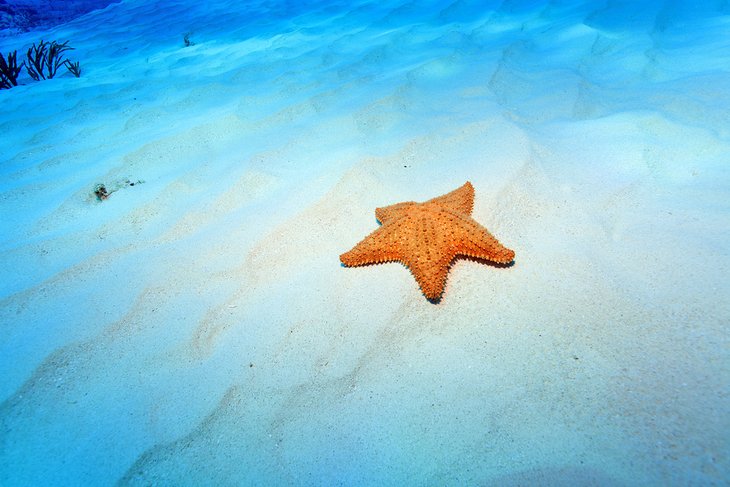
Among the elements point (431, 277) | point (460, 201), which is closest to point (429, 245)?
point (431, 277)

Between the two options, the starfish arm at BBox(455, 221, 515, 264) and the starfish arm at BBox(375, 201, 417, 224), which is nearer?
the starfish arm at BBox(455, 221, 515, 264)

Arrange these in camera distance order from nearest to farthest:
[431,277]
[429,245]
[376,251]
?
[431,277] → [429,245] → [376,251]

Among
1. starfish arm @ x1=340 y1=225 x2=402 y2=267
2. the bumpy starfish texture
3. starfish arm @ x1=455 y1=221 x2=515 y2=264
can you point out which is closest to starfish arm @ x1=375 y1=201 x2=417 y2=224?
the bumpy starfish texture

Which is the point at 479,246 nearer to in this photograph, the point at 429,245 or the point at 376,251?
the point at 429,245

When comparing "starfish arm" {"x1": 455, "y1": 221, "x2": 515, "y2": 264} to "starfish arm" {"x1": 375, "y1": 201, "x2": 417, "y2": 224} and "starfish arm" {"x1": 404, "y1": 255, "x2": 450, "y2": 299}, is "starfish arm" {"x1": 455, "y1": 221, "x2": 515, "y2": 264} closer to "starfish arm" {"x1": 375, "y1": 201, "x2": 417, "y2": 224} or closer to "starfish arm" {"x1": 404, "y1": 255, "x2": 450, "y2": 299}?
"starfish arm" {"x1": 404, "y1": 255, "x2": 450, "y2": 299}

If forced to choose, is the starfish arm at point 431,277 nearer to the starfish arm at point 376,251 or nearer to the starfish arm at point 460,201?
the starfish arm at point 376,251

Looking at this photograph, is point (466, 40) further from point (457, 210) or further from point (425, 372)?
point (425, 372)

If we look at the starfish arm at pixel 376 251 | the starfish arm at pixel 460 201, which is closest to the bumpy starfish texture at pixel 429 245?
the starfish arm at pixel 376 251
